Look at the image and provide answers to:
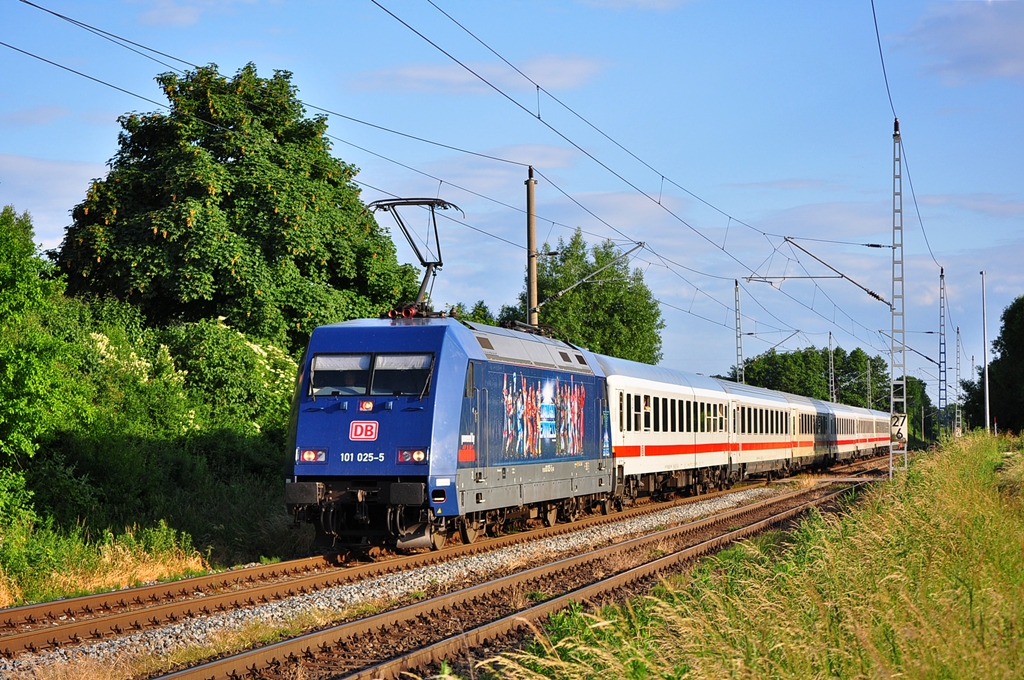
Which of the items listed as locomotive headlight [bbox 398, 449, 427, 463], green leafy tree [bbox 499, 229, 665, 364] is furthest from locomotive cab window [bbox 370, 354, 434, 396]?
green leafy tree [bbox 499, 229, 665, 364]

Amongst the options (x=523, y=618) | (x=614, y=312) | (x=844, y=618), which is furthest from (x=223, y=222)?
(x=614, y=312)

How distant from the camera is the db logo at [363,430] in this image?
1471cm

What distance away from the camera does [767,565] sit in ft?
36.9

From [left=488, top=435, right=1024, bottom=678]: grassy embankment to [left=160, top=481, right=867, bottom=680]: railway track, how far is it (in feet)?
2.44

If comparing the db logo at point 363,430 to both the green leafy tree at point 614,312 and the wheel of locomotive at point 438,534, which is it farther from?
the green leafy tree at point 614,312

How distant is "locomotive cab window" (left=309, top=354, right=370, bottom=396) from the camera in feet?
49.5

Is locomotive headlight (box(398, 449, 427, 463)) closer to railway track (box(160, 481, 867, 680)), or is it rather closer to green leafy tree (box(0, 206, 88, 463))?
railway track (box(160, 481, 867, 680))

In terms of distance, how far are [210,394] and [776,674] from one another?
19578 mm

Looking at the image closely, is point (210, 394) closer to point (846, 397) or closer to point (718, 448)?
point (718, 448)

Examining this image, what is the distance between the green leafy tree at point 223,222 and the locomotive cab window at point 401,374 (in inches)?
446

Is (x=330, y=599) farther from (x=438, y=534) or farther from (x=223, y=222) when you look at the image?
(x=223, y=222)

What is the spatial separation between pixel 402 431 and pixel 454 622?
4283 millimetres

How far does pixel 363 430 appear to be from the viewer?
14.8 m

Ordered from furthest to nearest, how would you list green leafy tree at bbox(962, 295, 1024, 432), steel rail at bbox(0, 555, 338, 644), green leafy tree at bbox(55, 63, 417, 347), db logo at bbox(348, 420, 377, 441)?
green leafy tree at bbox(962, 295, 1024, 432) → green leafy tree at bbox(55, 63, 417, 347) → db logo at bbox(348, 420, 377, 441) → steel rail at bbox(0, 555, 338, 644)
